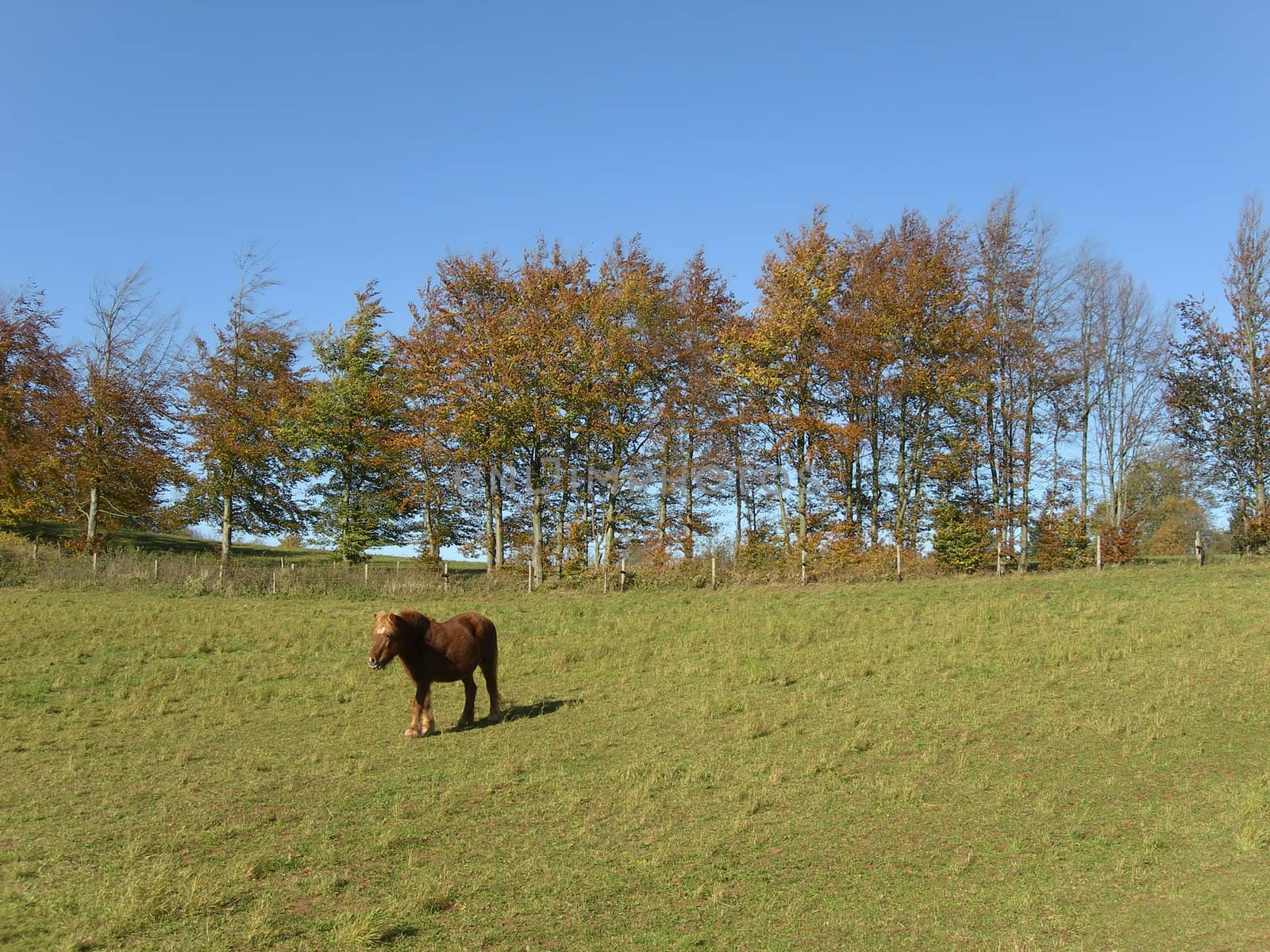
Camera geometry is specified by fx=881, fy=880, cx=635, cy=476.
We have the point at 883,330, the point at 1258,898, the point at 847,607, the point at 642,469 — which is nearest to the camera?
the point at 1258,898

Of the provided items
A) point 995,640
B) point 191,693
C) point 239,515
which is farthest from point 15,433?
point 995,640

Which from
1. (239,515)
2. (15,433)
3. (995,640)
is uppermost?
(15,433)

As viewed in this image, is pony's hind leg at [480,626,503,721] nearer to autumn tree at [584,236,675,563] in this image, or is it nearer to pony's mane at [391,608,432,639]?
pony's mane at [391,608,432,639]

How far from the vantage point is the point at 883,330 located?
112 ft

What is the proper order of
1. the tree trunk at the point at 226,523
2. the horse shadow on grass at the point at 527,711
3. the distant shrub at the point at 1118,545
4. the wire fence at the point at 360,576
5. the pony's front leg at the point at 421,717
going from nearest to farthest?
the pony's front leg at the point at 421,717 < the horse shadow on grass at the point at 527,711 < the wire fence at the point at 360,576 < the distant shrub at the point at 1118,545 < the tree trunk at the point at 226,523

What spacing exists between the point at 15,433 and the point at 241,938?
44232 millimetres

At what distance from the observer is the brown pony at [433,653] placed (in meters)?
12.9

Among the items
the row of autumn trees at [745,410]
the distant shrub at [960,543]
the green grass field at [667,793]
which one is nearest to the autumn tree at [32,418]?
the row of autumn trees at [745,410]

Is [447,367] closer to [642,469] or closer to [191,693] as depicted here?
[642,469]

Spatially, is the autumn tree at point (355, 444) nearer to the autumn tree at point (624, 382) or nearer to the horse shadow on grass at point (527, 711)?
the autumn tree at point (624, 382)

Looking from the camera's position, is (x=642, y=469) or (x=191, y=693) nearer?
(x=191, y=693)

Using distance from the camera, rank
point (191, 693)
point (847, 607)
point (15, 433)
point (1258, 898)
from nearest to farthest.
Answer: point (1258, 898) < point (191, 693) < point (847, 607) < point (15, 433)

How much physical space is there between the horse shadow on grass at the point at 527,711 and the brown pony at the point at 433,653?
0.45 ft

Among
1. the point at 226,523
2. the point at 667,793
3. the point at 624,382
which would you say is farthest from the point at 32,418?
the point at 667,793
